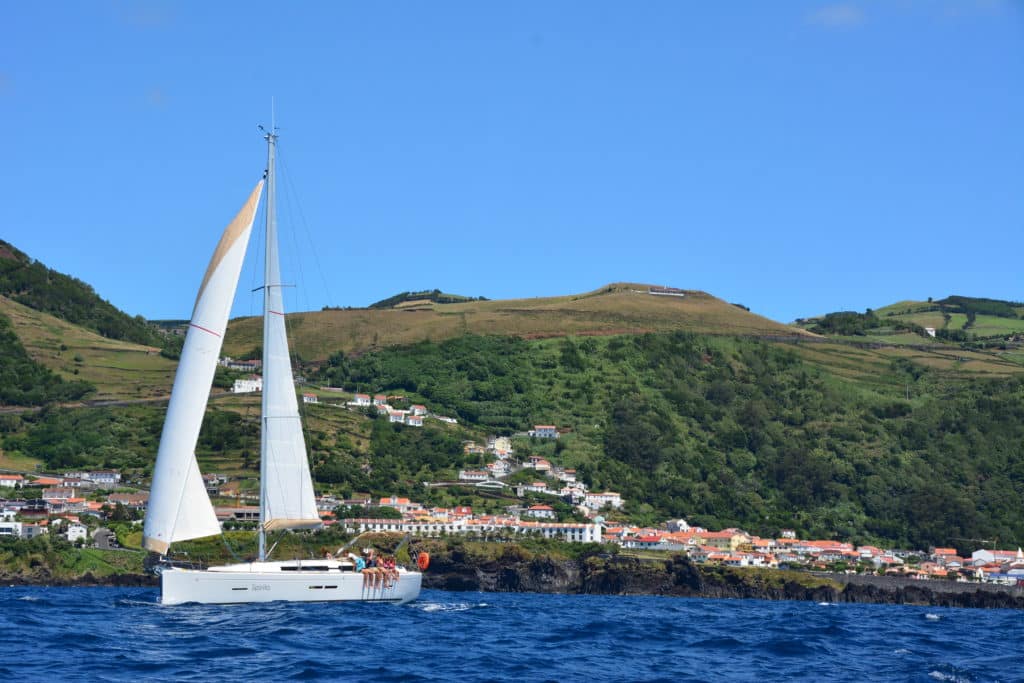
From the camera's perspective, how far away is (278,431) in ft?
198

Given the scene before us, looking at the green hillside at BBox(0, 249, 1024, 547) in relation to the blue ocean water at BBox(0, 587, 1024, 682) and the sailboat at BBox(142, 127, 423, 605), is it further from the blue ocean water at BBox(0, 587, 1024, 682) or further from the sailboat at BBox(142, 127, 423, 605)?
the blue ocean water at BBox(0, 587, 1024, 682)

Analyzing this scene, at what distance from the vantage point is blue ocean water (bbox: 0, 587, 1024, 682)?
39.8 metres

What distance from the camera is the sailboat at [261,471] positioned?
56031mm

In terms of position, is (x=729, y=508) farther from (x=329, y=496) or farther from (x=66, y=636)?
(x=66, y=636)

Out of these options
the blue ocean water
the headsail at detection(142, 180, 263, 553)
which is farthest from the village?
the headsail at detection(142, 180, 263, 553)

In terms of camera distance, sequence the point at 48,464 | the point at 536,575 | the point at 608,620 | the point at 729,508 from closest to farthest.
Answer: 1. the point at 608,620
2. the point at 536,575
3. the point at 48,464
4. the point at 729,508

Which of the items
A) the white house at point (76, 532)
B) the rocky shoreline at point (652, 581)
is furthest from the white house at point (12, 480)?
the rocky shoreline at point (652, 581)

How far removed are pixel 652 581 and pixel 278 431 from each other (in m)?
59.2

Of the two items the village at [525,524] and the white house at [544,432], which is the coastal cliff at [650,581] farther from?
the white house at [544,432]

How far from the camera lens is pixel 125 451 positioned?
14800 centimetres

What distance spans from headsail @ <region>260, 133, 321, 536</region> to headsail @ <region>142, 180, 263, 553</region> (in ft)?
8.98

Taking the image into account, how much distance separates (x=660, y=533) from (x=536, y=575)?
31.5 m

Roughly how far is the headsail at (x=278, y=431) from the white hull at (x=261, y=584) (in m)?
2.51

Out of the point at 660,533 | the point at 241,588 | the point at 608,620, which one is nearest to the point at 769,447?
the point at 660,533
